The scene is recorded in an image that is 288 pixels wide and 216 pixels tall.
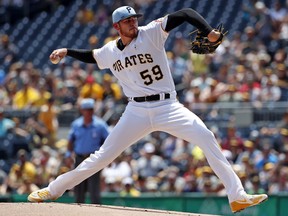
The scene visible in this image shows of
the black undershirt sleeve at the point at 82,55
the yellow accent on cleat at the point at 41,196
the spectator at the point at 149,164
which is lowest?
the spectator at the point at 149,164

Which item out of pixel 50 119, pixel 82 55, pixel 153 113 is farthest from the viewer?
pixel 50 119

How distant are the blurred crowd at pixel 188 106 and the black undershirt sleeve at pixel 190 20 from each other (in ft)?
17.1

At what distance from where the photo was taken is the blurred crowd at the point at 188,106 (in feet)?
43.9

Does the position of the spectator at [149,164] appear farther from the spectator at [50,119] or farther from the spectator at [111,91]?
the spectator at [50,119]

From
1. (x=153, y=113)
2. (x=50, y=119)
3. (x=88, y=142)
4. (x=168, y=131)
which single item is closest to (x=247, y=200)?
(x=168, y=131)

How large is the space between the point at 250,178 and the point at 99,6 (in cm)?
900

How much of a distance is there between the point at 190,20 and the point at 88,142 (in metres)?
4.04

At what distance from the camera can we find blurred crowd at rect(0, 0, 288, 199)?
43.9 feet

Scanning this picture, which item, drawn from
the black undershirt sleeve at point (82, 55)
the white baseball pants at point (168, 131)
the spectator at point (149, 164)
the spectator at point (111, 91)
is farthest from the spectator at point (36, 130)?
the white baseball pants at point (168, 131)

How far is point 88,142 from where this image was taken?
1132cm

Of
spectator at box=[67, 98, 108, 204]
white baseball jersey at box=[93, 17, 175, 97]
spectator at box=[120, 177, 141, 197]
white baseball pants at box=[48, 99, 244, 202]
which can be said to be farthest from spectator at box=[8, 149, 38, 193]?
white baseball jersey at box=[93, 17, 175, 97]

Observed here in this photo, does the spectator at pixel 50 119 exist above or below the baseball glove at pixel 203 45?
below

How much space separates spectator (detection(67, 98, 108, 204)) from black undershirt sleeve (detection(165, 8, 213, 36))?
147 inches

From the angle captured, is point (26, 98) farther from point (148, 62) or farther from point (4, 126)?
point (148, 62)
